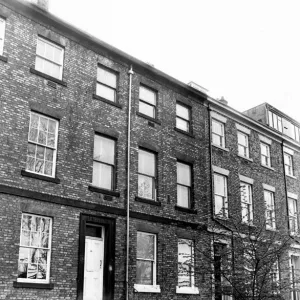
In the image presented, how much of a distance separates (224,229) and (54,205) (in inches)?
362

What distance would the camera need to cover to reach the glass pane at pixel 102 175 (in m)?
17.1

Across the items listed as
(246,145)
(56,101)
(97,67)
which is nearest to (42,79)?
(56,101)

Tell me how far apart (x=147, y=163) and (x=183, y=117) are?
3.50 m

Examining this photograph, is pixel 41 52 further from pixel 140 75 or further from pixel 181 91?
pixel 181 91

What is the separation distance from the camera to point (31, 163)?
50.2ft

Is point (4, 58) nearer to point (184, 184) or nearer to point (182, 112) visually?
point (182, 112)

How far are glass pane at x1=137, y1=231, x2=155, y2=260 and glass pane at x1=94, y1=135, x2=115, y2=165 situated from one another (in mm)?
3025

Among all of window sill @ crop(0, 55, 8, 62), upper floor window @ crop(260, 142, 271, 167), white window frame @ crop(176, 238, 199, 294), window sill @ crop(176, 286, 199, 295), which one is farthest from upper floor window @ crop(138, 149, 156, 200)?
upper floor window @ crop(260, 142, 271, 167)

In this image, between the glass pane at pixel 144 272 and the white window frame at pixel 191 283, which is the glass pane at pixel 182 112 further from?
the glass pane at pixel 144 272

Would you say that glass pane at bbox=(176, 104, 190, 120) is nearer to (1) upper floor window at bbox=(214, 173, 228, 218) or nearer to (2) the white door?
(1) upper floor window at bbox=(214, 173, 228, 218)

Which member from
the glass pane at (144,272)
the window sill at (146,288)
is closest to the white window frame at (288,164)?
the glass pane at (144,272)

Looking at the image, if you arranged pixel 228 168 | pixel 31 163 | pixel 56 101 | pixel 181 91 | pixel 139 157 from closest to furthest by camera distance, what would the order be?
pixel 31 163
pixel 56 101
pixel 139 157
pixel 181 91
pixel 228 168

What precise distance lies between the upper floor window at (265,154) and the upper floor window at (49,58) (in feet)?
43.4

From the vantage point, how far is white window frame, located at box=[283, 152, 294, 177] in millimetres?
27697
